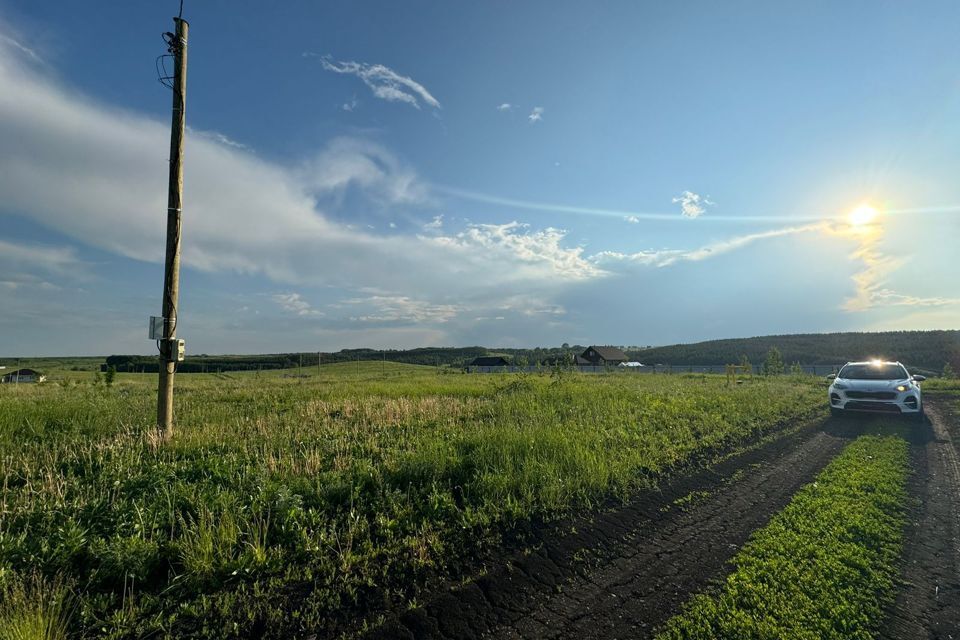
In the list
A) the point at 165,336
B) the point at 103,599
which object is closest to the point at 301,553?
the point at 103,599

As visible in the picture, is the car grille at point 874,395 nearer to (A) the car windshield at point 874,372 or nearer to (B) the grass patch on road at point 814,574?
(A) the car windshield at point 874,372

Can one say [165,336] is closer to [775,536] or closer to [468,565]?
[468,565]

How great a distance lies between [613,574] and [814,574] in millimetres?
1933

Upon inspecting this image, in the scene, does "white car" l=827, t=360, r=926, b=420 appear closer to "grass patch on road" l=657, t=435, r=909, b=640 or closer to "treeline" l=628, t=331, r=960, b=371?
"grass patch on road" l=657, t=435, r=909, b=640

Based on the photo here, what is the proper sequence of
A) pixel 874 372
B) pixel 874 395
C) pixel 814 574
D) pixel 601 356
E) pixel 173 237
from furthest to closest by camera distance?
pixel 601 356
pixel 874 372
pixel 874 395
pixel 173 237
pixel 814 574

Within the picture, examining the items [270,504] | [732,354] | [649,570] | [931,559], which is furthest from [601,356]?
[270,504]

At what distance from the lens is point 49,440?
8.40 meters

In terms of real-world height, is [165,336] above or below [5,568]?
above

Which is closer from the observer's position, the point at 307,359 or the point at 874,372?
the point at 874,372

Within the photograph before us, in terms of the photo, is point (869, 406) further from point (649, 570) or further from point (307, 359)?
point (307, 359)

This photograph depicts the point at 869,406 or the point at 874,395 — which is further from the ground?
the point at 874,395

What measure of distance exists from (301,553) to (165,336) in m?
6.25

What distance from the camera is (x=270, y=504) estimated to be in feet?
16.6

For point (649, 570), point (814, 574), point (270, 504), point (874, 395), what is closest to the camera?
point (814, 574)
